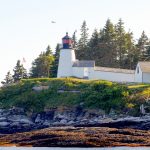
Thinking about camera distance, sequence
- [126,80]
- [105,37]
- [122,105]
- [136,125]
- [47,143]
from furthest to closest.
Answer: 1. [105,37]
2. [126,80]
3. [122,105]
4. [136,125]
5. [47,143]

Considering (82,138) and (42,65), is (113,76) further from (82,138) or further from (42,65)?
(82,138)

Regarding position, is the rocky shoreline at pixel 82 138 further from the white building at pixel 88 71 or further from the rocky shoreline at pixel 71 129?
the white building at pixel 88 71

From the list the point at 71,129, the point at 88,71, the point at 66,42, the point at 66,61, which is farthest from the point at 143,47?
the point at 71,129

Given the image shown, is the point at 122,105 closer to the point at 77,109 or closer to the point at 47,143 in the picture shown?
the point at 77,109

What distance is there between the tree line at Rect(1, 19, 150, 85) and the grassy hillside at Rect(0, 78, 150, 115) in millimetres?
20304

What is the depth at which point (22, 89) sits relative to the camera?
83.6 metres

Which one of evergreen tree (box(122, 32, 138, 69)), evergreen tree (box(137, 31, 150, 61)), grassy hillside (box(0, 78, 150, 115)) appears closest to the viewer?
grassy hillside (box(0, 78, 150, 115))

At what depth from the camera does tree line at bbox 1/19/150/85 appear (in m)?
106

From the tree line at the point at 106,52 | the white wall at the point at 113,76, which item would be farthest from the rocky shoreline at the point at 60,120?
the tree line at the point at 106,52

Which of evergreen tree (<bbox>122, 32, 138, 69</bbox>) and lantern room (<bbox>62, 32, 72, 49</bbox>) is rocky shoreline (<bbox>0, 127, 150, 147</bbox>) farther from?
evergreen tree (<bbox>122, 32, 138, 69</bbox>)

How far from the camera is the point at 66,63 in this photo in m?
92.2

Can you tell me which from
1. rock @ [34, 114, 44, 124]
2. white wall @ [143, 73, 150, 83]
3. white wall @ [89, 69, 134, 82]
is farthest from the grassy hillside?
white wall @ [89, 69, 134, 82]

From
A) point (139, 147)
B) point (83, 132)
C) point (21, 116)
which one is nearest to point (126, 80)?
point (21, 116)

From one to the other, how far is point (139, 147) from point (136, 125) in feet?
34.6
